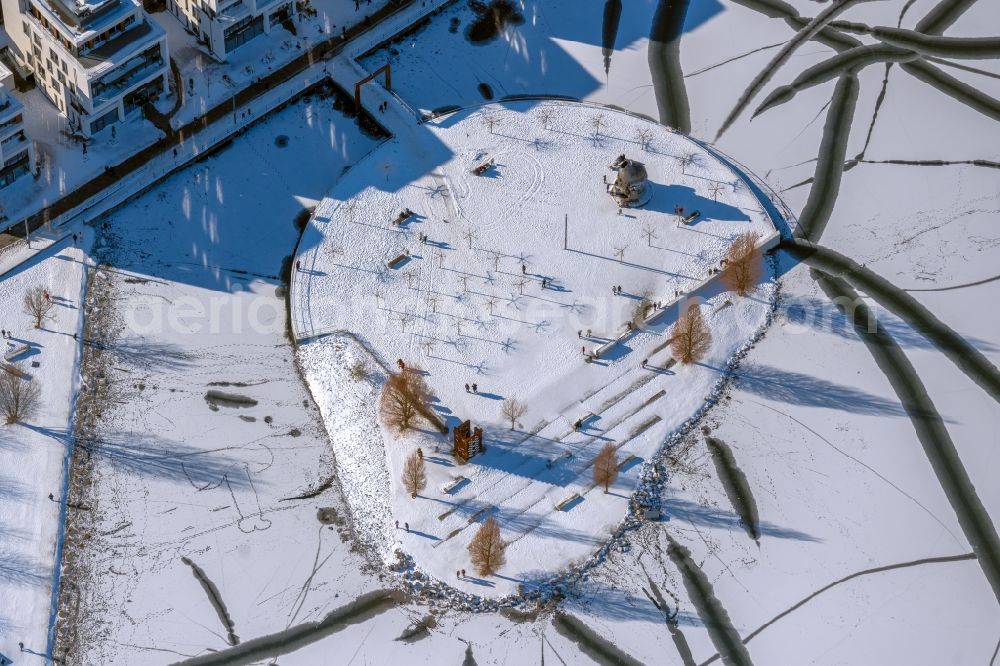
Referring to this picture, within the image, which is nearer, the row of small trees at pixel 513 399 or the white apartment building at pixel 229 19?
the row of small trees at pixel 513 399

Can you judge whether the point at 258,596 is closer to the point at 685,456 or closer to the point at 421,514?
the point at 421,514

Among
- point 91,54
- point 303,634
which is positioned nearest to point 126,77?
point 91,54

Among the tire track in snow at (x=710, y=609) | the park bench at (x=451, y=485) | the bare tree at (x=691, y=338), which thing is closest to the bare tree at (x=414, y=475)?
the park bench at (x=451, y=485)

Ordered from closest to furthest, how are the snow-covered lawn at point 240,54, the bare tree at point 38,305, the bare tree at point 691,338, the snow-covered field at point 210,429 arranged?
1. the snow-covered field at point 210,429
2. the bare tree at point 691,338
3. the bare tree at point 38,305
4. the snow-covered lawn at point 240,54

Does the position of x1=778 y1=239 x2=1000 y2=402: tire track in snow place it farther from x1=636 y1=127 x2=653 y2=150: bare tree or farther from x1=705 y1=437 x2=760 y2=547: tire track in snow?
x1=705 y1=437 x2=760 y2=547: tire track in snow

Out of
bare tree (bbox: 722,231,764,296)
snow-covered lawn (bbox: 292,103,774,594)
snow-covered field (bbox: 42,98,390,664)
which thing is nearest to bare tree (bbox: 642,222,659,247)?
snow-covered lawn (bbox: 292,103,774,594)

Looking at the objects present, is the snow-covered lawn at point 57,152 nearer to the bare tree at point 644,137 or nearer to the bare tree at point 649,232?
the bare tree at point 644,137
